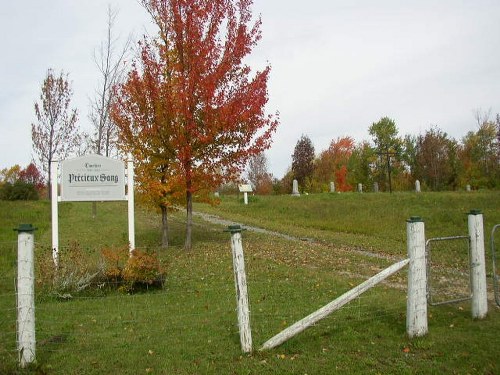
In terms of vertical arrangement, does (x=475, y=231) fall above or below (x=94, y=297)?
above

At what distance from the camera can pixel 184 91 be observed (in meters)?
12.6

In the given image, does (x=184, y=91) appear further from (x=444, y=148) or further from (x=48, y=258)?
(x=444, y=148)

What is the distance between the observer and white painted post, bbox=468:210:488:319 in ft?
20.8

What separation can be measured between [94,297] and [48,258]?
134cm

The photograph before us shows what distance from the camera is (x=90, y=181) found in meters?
10.7

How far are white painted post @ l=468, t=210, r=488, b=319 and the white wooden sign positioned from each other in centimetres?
752

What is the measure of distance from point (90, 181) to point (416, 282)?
7.70 metres

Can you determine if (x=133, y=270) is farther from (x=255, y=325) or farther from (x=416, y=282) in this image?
(x=416, y=282)

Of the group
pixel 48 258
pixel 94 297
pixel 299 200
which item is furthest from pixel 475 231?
pixel 299 200

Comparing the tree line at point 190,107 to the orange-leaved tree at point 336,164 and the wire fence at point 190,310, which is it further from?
the orange-leaved tree at point 336,164

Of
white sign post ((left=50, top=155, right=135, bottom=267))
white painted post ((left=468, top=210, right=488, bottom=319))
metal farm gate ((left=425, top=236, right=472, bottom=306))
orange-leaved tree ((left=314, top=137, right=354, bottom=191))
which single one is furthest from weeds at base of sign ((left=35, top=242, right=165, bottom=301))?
orange-leaved tree ((left=314, top=137, right=354, bottom=191))

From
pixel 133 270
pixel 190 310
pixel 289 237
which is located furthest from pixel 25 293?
pixel 289 237

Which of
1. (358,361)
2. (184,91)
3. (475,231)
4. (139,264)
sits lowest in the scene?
(358,361)

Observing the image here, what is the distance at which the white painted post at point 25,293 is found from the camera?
469cm
